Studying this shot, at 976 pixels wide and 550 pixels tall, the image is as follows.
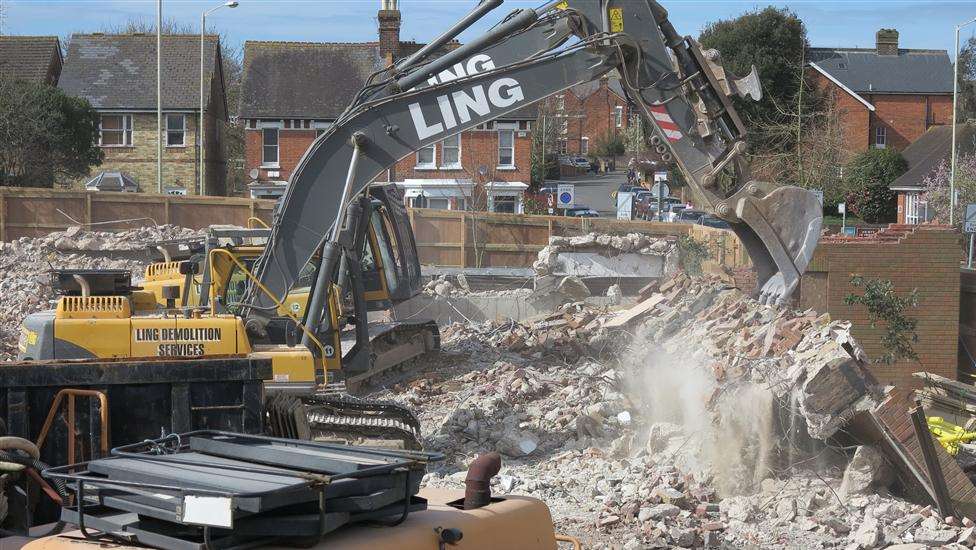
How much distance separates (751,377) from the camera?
33.9 feet

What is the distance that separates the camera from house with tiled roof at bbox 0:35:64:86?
47125mm

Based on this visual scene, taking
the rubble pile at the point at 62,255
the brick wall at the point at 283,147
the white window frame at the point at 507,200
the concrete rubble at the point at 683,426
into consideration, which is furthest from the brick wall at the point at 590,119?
the concrete rubble at the point at 683,426

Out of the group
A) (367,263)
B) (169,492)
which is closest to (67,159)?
(367,263)

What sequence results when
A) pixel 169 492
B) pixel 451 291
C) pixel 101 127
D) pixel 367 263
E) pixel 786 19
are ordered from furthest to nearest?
pixel 786 19
pixel 101 127
pixel 451 291
pixel 367 263
pixel 169 492

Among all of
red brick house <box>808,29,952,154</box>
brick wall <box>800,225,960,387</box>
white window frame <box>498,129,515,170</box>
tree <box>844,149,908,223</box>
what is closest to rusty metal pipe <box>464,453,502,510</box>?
brick wall <box>800,225,960,387</box>

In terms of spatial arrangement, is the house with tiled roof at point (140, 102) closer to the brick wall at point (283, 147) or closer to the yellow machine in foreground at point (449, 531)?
the brick wall at point (283, 147)

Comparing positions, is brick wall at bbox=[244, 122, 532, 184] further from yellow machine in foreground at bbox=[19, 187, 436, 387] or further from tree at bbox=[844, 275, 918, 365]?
yellow machine in foreground at bbox=[19, 187, 436, 387]

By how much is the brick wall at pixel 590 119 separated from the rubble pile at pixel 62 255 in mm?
54126

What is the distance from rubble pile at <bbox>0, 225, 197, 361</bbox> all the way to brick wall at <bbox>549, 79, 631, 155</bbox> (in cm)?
5413

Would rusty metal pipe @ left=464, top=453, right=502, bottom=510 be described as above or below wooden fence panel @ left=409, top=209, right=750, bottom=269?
below

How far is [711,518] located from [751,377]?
68.9 inches

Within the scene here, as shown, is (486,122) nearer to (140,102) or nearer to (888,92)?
(140,102)

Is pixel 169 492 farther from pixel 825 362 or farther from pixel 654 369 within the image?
pixel 654 369

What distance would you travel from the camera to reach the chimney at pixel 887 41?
61781 mm
